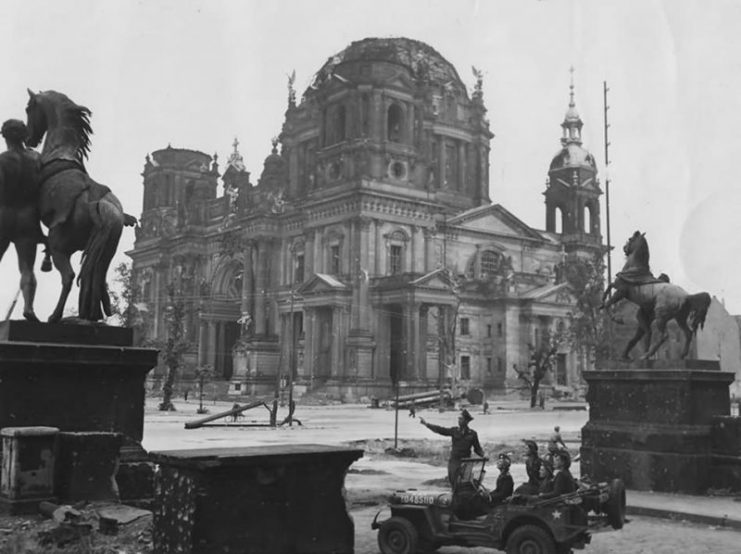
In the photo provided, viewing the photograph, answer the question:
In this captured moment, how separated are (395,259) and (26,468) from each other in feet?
177

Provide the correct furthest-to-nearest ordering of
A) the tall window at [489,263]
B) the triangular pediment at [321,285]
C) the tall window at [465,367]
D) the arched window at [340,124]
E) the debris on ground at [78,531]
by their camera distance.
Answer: the tall window at [489,263]
the tall window at [465,367]
the arched window at [340,124]
the triangular pediment at [321,285]
the debris on ground at [78,531]

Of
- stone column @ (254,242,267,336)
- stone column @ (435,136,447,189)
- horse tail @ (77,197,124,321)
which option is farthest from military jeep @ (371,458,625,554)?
stone column @ (435,136,447,189)

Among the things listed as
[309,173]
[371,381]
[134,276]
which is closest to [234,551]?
[371,381]

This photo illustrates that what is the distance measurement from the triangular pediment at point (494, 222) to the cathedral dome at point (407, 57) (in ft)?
38.5

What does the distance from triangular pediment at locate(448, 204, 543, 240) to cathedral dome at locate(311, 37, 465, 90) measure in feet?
38.5

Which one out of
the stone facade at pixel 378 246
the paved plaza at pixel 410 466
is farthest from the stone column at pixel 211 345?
the paved plaza at pixel 410 466

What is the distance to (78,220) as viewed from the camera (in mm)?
8477

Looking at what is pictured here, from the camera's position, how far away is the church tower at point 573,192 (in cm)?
7781

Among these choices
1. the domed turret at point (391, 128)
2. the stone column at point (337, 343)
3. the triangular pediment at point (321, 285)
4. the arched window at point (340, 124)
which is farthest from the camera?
the arched window at point (340, 124)

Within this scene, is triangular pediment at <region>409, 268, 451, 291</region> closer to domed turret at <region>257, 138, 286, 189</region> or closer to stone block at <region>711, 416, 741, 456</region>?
domed turret at <region>257, 138, 286, 189</region>

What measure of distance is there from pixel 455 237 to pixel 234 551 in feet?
201

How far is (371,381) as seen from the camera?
57188 millimetres

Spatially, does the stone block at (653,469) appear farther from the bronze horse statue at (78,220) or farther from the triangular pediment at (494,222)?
the triangular pediment at (494,222)

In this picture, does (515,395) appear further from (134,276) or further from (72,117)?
(72,117)
